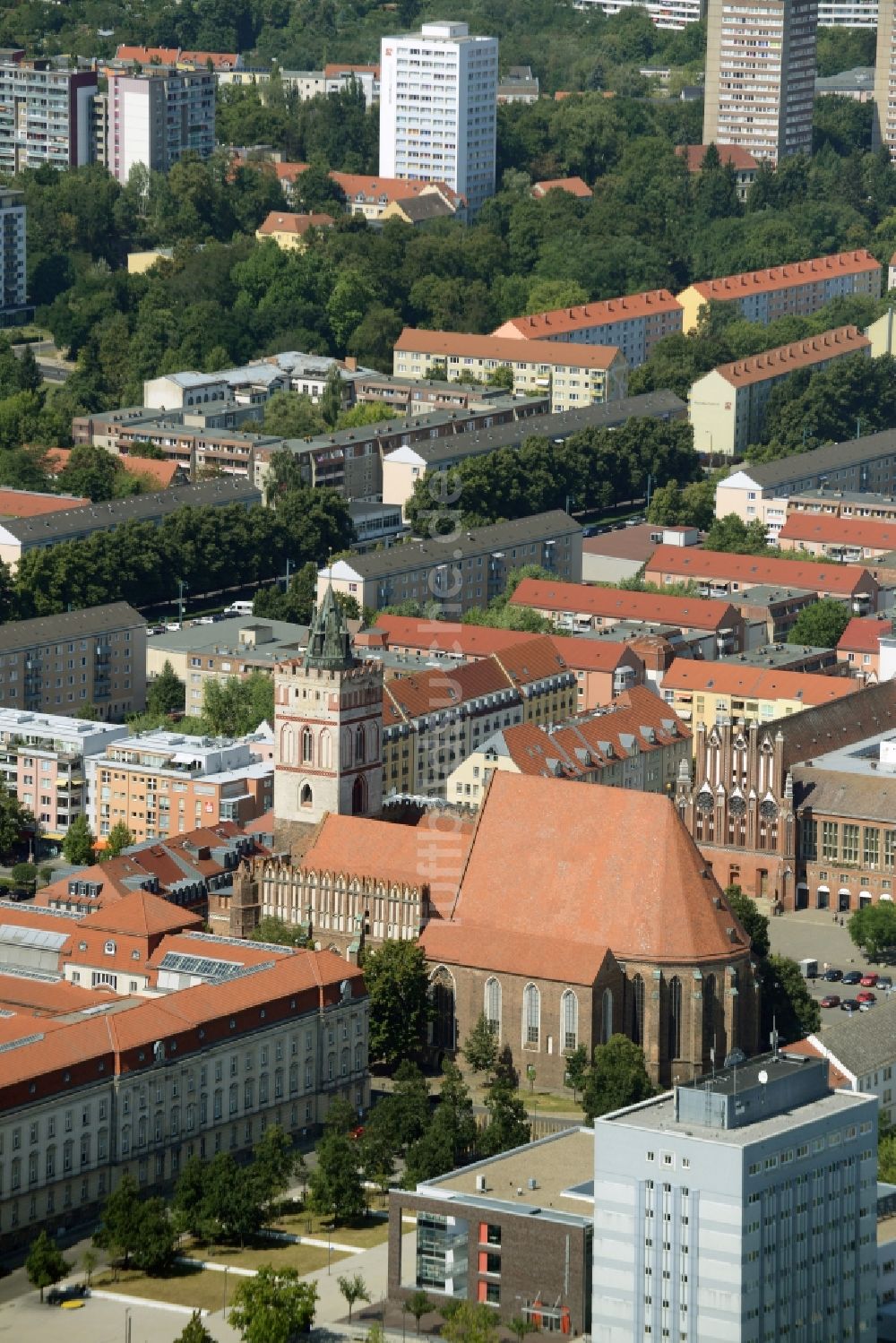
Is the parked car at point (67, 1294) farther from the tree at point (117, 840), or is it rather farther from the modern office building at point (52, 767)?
the modern office building at point (52, 767)

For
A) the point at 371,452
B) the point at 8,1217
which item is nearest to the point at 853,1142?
the point at 8,1217

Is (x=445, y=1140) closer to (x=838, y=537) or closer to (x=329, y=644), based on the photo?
(x=329, y=644)

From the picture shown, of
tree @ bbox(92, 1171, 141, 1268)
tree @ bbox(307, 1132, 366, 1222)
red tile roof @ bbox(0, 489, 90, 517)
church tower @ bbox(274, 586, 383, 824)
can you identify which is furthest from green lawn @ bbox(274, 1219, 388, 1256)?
red tile roof @ bbox(0, 489, 90, 517)

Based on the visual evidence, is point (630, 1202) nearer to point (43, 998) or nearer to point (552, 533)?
point (43, 998)

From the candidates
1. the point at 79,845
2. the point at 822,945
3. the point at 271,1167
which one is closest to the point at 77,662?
the point at 79,845

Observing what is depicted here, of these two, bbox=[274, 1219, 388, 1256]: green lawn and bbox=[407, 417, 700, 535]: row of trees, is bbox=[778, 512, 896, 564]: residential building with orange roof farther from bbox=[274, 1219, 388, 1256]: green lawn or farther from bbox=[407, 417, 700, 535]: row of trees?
bbox=[274, 1219, 388, 1256]: green lawn
